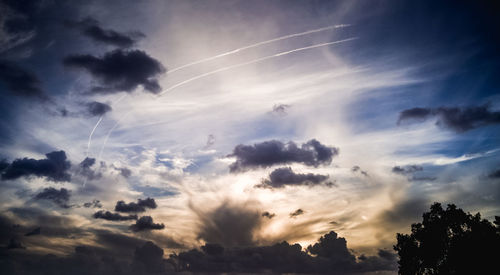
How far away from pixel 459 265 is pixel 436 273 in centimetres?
676

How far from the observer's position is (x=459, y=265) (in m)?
47.1

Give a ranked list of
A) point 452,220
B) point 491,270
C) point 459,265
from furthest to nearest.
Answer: point 452,220 → point 459,265 → point 491,270

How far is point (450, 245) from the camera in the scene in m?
50.7

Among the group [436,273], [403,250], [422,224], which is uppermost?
[422,224]

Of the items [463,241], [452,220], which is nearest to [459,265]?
[463,241]

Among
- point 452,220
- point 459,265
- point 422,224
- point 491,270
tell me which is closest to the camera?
point 491,270

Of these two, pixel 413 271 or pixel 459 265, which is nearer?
pixel 459 265

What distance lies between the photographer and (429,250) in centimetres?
5356

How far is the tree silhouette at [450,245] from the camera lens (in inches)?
1773

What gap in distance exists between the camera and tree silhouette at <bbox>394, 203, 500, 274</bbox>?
4503 centimetres

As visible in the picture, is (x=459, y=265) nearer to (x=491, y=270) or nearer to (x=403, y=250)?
(x=491, y=270)

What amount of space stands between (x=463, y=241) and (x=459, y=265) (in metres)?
4.05

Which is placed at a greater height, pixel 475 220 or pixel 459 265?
pixel 475 220

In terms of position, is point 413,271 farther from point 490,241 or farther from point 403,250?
point 490,241
